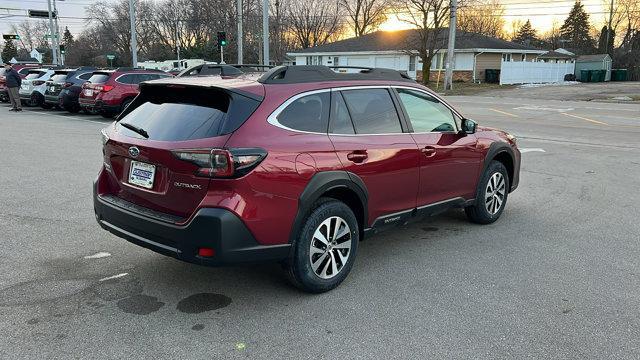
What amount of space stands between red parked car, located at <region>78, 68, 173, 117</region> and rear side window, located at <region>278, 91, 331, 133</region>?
44.3 feet

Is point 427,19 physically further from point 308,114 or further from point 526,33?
point 526,33

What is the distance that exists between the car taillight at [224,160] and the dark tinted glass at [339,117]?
0.85m

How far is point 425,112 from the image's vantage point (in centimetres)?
517

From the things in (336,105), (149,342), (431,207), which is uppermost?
(336,105)

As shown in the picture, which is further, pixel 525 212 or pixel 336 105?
pixel 525 212

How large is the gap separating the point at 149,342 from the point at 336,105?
7.38ft

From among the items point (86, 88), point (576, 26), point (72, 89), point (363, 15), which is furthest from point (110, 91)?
point (576, 26)

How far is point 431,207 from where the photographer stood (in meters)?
5.12

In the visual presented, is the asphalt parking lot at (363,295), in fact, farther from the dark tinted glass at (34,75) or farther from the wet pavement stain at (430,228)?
the dark tinted glass at (34,75)

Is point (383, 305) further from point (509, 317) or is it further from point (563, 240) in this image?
point (563, 240)

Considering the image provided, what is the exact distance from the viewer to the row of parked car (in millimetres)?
16516

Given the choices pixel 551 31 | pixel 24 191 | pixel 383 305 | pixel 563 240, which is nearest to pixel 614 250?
pixel 563 240

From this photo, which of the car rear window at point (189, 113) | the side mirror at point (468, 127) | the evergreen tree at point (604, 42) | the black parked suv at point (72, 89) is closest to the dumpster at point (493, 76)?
the evergreen tree at point (604, 42)

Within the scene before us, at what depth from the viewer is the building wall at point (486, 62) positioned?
45.1 m
